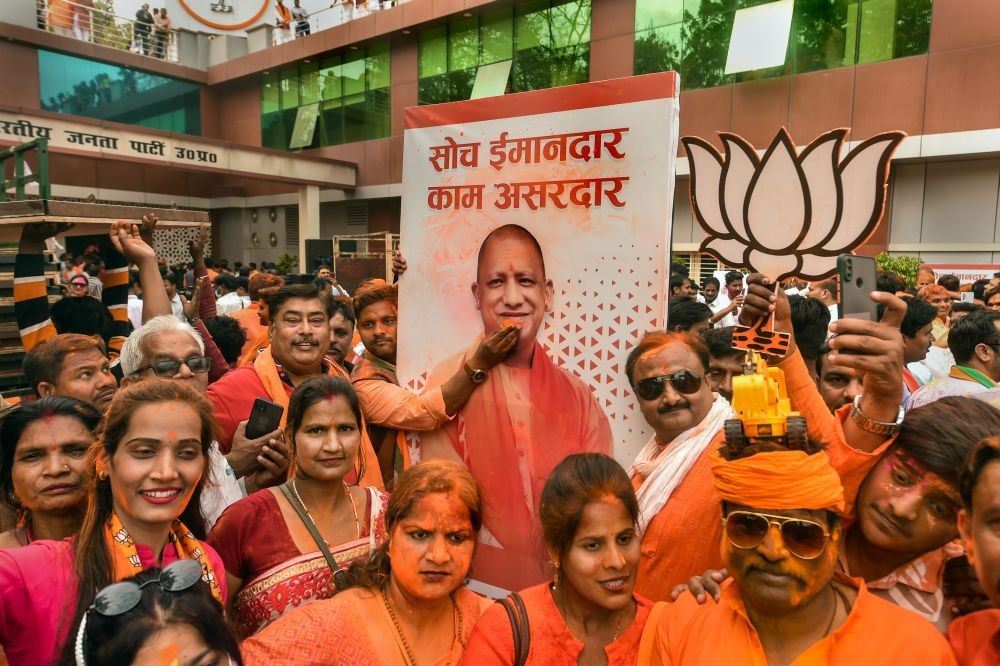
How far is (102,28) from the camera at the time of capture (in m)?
19.1

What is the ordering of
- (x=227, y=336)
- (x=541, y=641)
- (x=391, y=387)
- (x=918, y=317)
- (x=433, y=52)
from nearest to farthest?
1. (x=541, y=641)
2. (x=391, y=387)
3. (x=918, y=317)
4. (x=227, y=336)
5. (x=433, y=52)

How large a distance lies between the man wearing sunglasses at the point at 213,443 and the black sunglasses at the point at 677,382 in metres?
1.34

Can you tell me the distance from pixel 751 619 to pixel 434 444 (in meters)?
1.69

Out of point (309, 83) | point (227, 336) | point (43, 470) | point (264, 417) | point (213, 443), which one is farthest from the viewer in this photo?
point (309, 83)

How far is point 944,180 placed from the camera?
11.5 metres

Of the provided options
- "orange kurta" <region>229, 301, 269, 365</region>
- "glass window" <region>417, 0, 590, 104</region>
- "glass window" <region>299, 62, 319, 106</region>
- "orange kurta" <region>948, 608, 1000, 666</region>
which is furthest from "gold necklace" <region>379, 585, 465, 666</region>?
"glass window" <region>299, 62, 319, 106</region>

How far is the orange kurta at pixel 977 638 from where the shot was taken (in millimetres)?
1350


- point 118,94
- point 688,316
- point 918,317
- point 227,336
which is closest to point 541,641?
point 688,316

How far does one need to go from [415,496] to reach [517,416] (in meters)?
0.93

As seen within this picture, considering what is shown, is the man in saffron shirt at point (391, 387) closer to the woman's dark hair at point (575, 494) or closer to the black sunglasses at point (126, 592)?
the woman's dark hair at point (575, 494)

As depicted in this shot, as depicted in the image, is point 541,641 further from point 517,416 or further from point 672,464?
point 517,416

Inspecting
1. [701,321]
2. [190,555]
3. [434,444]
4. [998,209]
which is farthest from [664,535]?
[998,209]

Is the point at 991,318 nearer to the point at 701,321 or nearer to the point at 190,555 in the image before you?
the point at 701,321

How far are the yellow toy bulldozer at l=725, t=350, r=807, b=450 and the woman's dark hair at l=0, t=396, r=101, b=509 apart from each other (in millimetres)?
1941
